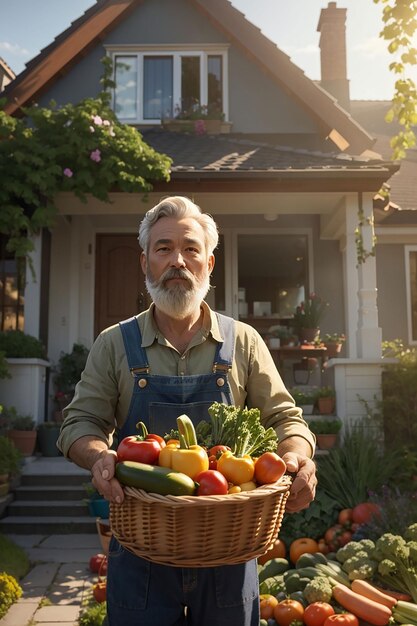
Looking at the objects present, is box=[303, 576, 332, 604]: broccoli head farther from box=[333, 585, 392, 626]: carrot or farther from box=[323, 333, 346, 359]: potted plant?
box=[323, 333, 346, 359]: potted plant

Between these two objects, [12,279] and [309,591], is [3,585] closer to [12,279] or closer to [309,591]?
[309,591]

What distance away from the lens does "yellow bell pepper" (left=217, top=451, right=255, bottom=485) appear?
6.29 feet

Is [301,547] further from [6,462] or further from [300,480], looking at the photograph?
[300,480]

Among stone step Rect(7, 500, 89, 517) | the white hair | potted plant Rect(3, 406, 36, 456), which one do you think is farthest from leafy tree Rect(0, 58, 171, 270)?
the white hair

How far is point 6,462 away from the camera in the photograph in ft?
22.5

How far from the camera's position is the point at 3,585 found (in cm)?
459

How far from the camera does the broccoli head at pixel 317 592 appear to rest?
14.0 feet

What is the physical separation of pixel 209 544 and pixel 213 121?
10508 millimetres

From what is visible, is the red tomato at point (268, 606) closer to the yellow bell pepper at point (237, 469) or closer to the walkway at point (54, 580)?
the walkway at point (54, 580)

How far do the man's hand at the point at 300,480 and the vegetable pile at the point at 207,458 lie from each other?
0.08 meters

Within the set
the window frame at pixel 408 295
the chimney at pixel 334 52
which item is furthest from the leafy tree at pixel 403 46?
the chimney at pixel 334 52

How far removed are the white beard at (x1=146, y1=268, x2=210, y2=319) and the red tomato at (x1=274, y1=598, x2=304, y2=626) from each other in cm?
262

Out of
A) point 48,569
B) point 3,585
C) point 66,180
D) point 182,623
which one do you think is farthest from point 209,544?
point 66,180

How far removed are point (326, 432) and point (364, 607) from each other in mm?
3552
